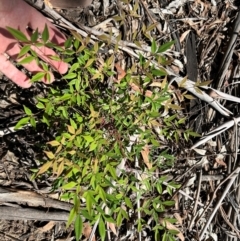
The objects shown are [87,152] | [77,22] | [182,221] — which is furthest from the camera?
[182,221]

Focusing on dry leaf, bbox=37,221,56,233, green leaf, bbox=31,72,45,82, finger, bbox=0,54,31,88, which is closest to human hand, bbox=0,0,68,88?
finger, bbox=0,54,31,88

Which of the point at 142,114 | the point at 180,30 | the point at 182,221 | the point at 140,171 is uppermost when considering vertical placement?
the point at 180,30

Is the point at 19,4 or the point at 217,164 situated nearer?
the point at 19,4

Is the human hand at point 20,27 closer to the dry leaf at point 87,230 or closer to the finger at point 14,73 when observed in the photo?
the finger at point 14,73

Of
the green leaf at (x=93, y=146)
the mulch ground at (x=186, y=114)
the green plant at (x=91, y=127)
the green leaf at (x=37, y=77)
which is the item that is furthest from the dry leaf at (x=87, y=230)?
the green leaf at (x=37, y=77)

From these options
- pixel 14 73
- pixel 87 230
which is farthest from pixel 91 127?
pixel 87 230

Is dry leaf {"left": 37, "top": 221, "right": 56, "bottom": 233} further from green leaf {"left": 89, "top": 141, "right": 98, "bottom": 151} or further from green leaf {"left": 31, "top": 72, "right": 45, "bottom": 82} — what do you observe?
green leaf {"left": 31, "top": 72, "right": 45, "bottom": 82}

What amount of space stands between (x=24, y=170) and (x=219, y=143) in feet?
2.60

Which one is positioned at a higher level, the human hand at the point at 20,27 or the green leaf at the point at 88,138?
the human hand at the point at 20,27

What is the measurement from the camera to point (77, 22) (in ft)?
5.37

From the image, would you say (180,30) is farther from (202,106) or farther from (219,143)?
(219,143)

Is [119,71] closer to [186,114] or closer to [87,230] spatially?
[186,114]

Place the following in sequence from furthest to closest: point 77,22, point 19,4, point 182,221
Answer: point 182,221 → point 77,22 → point 19,4

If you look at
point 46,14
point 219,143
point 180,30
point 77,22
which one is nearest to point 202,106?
point 219,143
